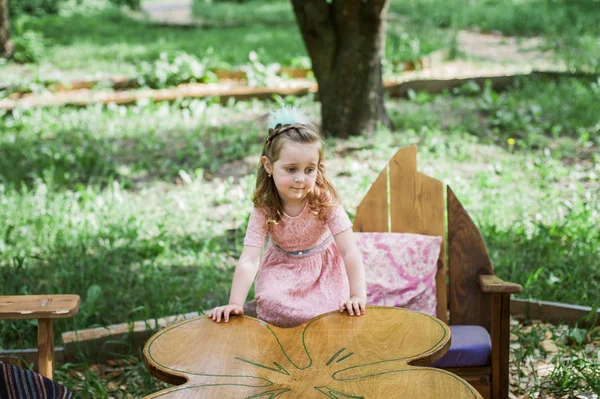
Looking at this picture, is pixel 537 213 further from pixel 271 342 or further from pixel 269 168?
pixel 271 342

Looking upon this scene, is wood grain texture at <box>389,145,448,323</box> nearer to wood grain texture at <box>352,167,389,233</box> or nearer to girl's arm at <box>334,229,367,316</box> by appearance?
wood grain texture at <box>352,167,389,233</box>

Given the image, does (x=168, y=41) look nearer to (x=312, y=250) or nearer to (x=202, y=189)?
(x=202, y=189)

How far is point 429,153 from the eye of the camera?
6727 millimetres

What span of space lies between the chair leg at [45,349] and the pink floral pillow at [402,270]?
1.57 meters

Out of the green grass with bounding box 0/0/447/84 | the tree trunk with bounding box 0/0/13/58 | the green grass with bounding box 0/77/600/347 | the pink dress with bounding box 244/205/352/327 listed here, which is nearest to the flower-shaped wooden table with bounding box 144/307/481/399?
the pink dress with bounding box 244/205/352/327

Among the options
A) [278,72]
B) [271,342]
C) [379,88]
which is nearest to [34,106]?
[278,72]

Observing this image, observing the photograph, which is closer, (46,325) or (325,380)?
(325,380)

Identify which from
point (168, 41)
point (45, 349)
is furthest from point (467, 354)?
point (168, 41)

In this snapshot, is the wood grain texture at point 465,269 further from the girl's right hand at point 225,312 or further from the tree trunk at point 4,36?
the tree trunk at point 4,36

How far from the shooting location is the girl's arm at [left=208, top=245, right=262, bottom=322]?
3.17 m

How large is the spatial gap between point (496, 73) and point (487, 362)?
6.62 meters

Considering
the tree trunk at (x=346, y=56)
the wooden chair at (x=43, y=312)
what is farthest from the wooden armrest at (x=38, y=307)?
the tree trunk at (x=346, y=56)

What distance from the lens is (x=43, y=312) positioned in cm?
305

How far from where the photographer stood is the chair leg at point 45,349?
A: 10.2 ft
